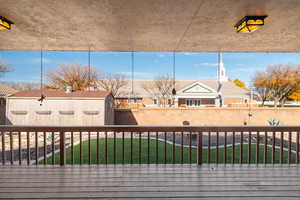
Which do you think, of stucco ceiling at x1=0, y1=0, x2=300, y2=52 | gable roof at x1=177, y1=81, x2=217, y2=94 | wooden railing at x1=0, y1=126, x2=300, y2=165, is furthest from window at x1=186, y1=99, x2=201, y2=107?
stucco ceiling at x1=0, y1=0, x2=300, y2=52

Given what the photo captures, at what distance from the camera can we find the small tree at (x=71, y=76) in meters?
7.54

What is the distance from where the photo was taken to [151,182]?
7.25ft

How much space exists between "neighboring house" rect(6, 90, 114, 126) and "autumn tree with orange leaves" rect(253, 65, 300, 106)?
32.8 ft

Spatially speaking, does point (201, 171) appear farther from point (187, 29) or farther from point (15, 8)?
point (15, 8)

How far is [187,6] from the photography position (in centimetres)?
193

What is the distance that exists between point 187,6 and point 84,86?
7.21 metres

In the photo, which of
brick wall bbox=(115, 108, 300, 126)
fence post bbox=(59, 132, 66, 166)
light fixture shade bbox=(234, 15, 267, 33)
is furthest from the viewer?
brick wall bbox=(115, 108, 300, 126)

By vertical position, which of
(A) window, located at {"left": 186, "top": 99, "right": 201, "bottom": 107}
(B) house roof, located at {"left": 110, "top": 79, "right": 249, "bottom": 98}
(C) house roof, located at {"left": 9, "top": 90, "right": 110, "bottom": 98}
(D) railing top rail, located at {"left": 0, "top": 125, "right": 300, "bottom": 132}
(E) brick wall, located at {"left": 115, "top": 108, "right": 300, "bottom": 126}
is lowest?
(E) brick wall, located at {"left": 115, "top": 108, "right": 300, "bottom": 126}

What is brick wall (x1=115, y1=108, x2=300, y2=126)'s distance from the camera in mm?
11086

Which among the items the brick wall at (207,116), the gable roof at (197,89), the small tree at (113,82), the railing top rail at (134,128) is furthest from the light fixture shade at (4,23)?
the gable roof at (197,89)

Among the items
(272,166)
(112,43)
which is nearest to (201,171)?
(272,166)

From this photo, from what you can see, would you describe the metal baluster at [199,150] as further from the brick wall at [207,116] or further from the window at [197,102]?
the window at [197,102]

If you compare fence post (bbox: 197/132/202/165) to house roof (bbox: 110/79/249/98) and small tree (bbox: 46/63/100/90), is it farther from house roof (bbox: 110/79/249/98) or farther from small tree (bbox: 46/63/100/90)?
house roof (bbox: 110/79/249/98)

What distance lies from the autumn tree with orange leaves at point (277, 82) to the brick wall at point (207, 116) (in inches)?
44.1
